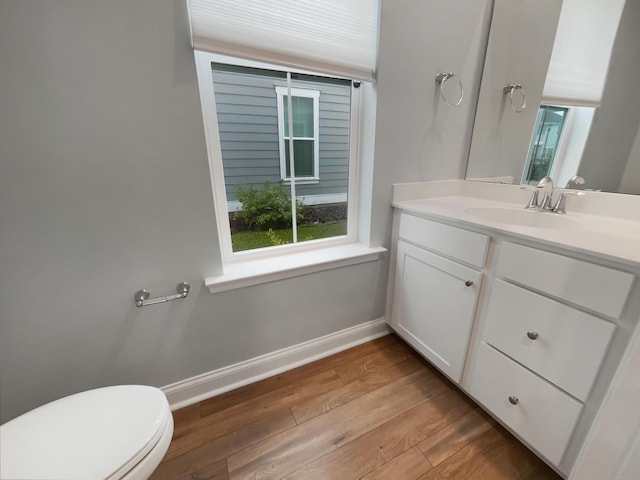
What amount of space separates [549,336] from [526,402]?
0.30 metres

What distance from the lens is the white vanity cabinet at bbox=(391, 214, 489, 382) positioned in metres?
1.12

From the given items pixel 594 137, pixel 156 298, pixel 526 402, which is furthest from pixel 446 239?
pixel 156 298

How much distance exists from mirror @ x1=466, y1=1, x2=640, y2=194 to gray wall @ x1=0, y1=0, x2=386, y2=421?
1.64 metres

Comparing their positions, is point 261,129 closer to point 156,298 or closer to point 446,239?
point 156,298

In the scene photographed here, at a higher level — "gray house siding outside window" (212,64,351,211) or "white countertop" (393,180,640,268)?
"gray house siding outside window" (212,64,351,211)

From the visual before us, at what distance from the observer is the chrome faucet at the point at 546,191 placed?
122 centimetres

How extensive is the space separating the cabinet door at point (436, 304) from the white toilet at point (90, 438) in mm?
1197

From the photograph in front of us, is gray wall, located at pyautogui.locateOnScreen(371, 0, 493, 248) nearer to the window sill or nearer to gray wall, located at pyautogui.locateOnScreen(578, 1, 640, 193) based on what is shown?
the window sill

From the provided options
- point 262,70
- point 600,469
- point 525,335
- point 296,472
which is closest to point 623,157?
point 525,335

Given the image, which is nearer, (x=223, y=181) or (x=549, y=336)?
(x=549, y=336)

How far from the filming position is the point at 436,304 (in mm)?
1293

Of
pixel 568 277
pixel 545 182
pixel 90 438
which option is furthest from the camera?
pixel 545 182

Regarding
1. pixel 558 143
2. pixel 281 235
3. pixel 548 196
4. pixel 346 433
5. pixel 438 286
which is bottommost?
pixel 346 433

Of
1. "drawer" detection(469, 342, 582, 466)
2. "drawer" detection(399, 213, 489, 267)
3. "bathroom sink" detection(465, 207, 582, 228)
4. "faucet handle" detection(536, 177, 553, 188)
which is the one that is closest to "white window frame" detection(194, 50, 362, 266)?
"drawer" detection(399, 213, 489, 267)
